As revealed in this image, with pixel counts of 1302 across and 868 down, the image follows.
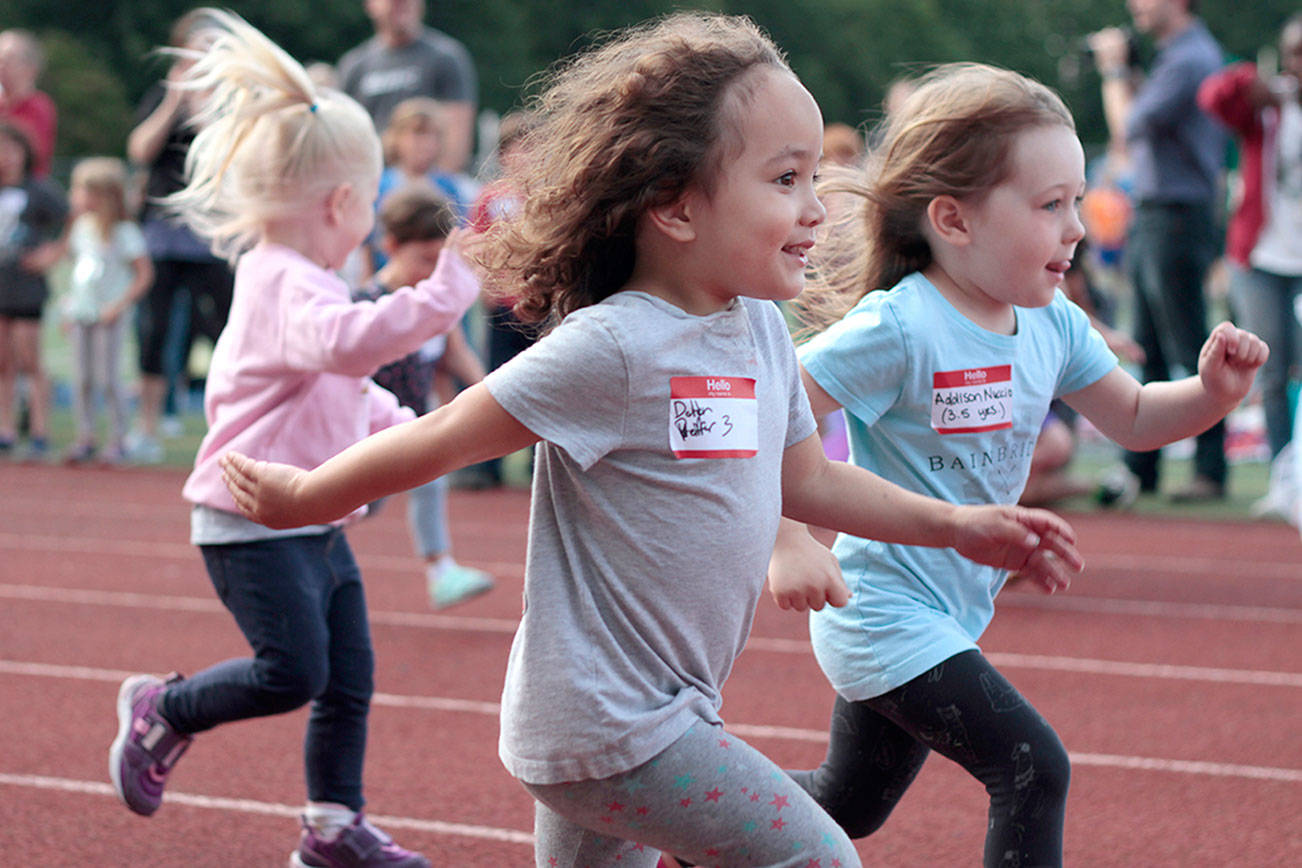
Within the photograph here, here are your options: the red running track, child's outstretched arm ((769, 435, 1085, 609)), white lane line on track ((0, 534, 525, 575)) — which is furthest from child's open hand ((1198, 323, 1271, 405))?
white lane line on track ((0, 534, 525, 575))

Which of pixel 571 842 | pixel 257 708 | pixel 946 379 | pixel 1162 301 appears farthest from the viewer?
pixel 1162 301

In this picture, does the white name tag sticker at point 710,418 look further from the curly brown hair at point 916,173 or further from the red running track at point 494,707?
the red running track at point 494,707

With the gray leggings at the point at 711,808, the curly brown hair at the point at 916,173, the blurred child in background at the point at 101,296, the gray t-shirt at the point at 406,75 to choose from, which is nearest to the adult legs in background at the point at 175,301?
the blurred child in background at the point at 101,296

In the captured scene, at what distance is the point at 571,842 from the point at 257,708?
3.95 ft

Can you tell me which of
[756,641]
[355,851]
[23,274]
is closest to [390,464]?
[355,851]

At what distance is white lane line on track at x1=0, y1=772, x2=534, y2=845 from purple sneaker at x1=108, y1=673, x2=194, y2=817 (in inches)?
18.4

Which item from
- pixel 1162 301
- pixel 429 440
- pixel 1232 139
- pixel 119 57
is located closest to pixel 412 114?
pixel 1162 301

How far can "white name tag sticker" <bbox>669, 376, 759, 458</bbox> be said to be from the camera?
2166 millimetres

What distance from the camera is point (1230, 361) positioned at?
277cm

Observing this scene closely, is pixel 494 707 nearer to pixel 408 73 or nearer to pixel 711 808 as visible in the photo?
pixel 711 808

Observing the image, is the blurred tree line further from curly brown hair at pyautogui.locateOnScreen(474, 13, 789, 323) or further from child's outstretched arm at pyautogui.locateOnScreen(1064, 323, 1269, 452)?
curly brown hair at pyautogui.locateOnScreen(474, 13, 789, 323)

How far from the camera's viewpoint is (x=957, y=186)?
2916 millimetres

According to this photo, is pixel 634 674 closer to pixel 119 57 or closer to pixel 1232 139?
pixel 1232 139

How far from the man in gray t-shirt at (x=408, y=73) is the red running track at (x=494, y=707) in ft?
7.82
